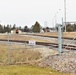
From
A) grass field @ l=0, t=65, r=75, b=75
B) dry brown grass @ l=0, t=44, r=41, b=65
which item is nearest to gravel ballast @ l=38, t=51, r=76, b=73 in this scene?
grass field @ l=0, t=65, r=75, b=75

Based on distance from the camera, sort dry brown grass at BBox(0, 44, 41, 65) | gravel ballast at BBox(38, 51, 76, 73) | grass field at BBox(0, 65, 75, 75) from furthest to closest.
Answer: dry brown grass at BBox(0, 44, 41, 65) < gravel ballast at BBox(38, 51, 76, 73) < grass field at BBox(0, 65, 75, 75)

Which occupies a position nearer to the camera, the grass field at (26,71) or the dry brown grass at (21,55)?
the grass field at (26,71)

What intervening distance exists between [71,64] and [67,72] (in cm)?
58

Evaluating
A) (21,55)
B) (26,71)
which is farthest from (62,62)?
(21,55)

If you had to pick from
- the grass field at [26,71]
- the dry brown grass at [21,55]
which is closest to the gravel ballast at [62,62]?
the grass field at [26,71]

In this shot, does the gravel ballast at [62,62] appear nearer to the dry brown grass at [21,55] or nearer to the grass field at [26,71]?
the grass field at [26,71]

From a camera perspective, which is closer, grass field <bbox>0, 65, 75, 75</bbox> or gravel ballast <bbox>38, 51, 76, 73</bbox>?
grass field <bbox>0, 65, 75, 75</bbox>

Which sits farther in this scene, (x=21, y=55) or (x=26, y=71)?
(x=21, y=55)

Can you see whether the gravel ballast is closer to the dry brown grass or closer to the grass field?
the grass field

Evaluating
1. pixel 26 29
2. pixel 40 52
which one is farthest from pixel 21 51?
pixel 26 29

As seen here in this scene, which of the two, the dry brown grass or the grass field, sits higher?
the dry brown grass

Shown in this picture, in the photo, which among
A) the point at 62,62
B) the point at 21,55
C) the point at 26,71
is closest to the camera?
the point at 26,71

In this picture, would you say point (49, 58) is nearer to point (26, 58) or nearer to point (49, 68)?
point (49, 68)

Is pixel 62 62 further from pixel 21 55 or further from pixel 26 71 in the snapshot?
pixel 21 55
